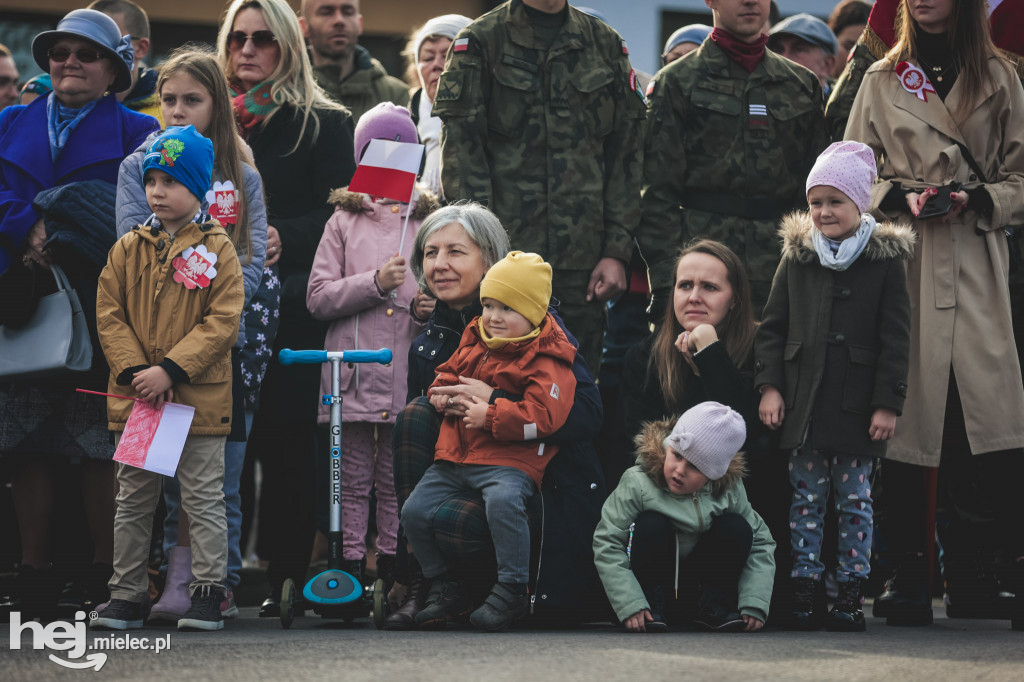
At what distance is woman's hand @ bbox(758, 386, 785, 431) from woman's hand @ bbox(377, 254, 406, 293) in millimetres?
1485

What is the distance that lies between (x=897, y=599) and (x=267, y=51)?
3411 millimetres

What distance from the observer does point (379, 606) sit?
4770mm

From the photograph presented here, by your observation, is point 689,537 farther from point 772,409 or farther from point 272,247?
point 272,247

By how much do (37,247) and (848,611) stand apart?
325 cm

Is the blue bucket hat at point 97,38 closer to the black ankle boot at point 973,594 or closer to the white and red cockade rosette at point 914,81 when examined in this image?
the white and red cockade rosette at point 914,81

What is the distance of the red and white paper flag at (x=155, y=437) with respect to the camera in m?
4.68

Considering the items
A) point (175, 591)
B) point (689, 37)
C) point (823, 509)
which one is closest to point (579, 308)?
point (823, 509)

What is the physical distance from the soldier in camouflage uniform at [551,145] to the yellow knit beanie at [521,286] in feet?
2.70

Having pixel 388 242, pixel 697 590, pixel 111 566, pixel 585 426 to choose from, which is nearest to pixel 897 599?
pixel 697 590

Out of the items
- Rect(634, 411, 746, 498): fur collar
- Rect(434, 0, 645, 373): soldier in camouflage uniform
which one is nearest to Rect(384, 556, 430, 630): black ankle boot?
Rect(634, 411, 746, 498): fur collar

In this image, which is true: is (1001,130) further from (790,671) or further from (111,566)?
(111,566)

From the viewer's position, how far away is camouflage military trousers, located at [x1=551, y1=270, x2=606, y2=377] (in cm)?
575

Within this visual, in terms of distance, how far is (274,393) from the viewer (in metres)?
5.87

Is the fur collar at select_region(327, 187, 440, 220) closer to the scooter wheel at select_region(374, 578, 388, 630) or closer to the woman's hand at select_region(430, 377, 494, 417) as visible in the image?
the woman's hand at select_region(430, 377, 494, 417)
